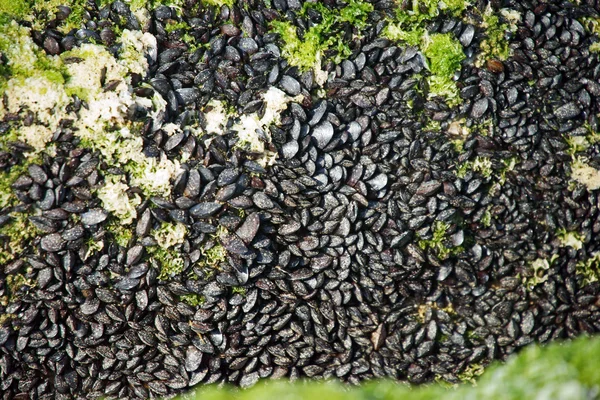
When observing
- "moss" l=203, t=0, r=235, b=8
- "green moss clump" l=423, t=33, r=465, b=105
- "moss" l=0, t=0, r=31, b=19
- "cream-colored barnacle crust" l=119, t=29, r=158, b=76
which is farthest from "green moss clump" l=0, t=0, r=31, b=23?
"green moss clump" l=423, t=33, r=465, b=105

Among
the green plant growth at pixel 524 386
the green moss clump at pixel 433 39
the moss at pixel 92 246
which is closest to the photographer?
the green plant growth at pixel 524 386

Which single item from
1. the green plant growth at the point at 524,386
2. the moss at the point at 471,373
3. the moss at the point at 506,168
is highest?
the green plant growth at the point at 524,386

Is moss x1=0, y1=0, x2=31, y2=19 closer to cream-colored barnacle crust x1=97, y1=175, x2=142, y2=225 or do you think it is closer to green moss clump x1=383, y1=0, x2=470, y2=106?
cream-colored barnacle crust x1=97, y1=175, x2=142, y2=225

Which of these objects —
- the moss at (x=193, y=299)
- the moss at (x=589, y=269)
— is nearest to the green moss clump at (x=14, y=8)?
the moss at (x=193, y=299)

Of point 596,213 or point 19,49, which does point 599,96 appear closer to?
point 596,213

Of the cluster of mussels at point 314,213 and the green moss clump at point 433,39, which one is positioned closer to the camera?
the cluster of mussels at point 314,213

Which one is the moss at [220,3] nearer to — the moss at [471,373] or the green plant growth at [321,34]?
the green plant growth at [321,34]

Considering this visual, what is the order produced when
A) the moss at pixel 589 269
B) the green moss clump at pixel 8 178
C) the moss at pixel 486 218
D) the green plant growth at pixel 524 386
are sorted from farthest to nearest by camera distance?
the moss at pixel 589 269
the moss at pixel 486 218
the green moss clump at pixel 8 178
the green plant growth at pixel 524 386
